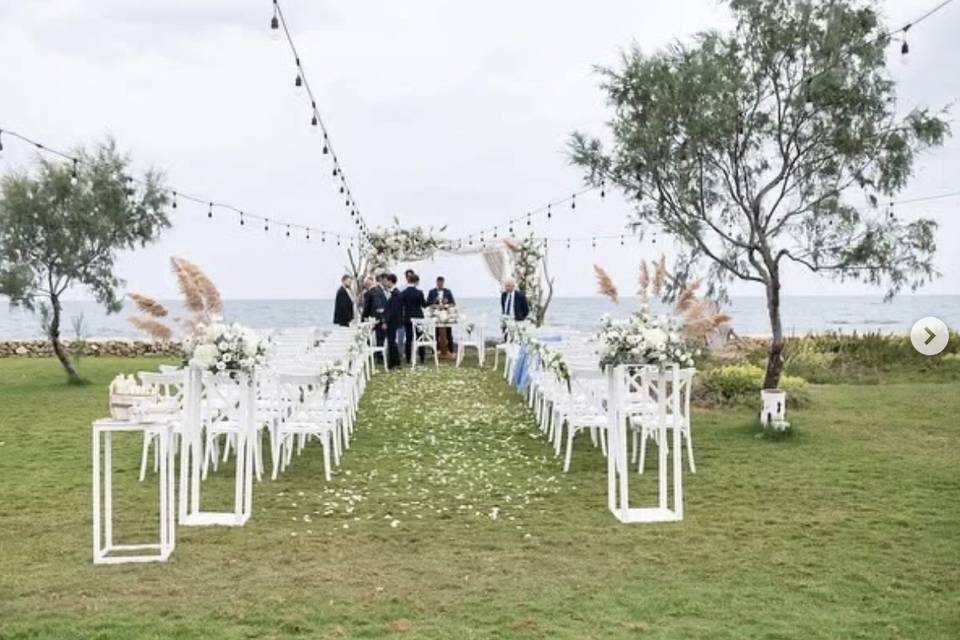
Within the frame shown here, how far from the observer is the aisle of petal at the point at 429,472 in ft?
20.4

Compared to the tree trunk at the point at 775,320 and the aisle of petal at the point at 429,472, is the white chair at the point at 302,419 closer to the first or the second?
the aisle of petal at the point at 429,472

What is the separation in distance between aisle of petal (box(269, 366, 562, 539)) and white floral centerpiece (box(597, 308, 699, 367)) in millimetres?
1194

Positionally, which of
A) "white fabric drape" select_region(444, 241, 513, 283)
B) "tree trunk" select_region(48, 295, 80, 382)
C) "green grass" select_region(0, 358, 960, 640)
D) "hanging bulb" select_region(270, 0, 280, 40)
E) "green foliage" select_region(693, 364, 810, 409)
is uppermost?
"hanging bulb" select_region(270, 0, 280, 40)

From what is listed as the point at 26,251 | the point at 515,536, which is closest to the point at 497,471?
the point at 515,536

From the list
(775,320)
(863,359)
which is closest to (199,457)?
(775,320)

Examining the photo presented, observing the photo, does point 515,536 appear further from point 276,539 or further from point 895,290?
point 895,290

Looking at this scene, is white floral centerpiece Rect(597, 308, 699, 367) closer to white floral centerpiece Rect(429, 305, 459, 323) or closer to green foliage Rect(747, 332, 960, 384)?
green foliage Rect(747, 332, 960, 384)

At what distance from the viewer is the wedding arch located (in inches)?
746

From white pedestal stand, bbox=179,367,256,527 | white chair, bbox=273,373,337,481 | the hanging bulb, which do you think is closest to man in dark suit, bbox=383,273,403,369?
white chair, bbox=273,373,337,481

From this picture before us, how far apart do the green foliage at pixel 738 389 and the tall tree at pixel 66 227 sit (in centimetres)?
904

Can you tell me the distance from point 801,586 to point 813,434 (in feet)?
16.6

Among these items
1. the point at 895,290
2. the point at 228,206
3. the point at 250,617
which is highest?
the point at 228,206

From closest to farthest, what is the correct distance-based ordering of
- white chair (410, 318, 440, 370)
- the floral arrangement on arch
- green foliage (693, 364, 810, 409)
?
green foliage (693, 364, 810, 409)
white chair (410, 318, 440, 370)
the floral arrangement on arch

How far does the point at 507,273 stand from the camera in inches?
754
